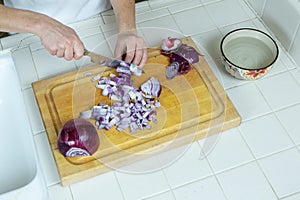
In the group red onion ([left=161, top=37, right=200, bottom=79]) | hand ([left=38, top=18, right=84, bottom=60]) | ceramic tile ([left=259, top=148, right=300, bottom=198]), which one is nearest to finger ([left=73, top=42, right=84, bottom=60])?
hand ([left=38, top=18, right=84, bottom=60])

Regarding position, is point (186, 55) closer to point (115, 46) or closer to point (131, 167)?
point (115, 46)

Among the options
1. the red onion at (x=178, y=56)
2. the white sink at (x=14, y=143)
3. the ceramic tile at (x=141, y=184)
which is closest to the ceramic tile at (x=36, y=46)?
the white sink at (x=14, y=143)

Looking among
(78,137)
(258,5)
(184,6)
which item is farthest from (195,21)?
(78,137)

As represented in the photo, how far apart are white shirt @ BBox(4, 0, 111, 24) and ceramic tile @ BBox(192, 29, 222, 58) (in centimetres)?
27

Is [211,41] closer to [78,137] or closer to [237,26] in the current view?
[237,26]

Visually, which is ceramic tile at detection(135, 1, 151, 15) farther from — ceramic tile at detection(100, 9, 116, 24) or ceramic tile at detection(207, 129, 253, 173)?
ceramic tile at detection(207, 129, 253, 173)

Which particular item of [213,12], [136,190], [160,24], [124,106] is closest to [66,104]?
[124,106]

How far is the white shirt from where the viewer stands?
3.81ft

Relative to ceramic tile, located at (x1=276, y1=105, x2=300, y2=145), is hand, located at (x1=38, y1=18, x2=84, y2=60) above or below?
above

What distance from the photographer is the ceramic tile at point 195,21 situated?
118 cm

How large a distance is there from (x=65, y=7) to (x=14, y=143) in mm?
402

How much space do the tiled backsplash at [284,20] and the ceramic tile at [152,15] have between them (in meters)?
0.24

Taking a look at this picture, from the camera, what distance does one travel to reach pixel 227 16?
1.21 metres

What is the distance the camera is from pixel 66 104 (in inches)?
39.0
